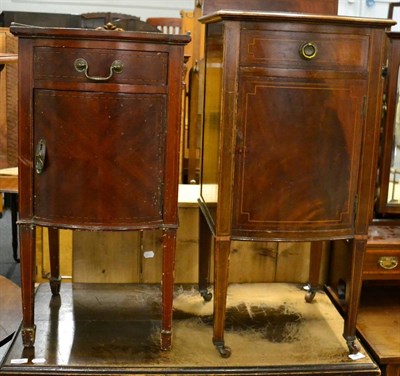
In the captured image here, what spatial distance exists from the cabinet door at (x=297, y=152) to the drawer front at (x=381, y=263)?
1.28 ft

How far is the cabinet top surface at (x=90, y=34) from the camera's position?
1549 millimetres

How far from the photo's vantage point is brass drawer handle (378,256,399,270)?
2.06 m

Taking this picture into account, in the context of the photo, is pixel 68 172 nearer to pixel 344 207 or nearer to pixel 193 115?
pixel 344 207

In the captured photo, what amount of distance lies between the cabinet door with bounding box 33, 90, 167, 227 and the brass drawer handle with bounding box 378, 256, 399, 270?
0.85 m

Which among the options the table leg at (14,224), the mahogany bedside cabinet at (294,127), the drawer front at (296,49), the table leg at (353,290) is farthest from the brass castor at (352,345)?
the table leg at (14,224)

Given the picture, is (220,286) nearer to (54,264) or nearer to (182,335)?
Result: (182,335)

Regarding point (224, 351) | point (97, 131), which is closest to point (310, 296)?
point (224, 351)

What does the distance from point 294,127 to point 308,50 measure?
210mm

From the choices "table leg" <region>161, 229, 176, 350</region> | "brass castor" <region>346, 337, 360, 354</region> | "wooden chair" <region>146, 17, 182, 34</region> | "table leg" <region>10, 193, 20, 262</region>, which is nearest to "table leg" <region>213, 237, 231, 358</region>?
"table leg" <region>161, 229, 176, 350</region>

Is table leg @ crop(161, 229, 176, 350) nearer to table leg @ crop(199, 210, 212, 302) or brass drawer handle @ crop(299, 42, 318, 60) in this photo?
table leg @ crop(199, 210, 212, 302)

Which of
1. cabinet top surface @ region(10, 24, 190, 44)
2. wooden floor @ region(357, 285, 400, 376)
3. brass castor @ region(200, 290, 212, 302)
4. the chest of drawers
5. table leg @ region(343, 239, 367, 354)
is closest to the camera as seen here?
cabinet top surface @ region(10, 24, 190, 44)

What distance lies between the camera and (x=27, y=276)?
171cm

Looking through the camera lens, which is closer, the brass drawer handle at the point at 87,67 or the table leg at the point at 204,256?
the brass drawer handle at the point at 87,67

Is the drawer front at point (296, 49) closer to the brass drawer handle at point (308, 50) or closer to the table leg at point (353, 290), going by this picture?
the brass drawer handle at point (308, 50)
